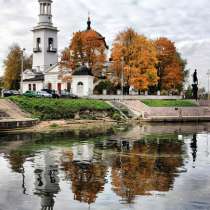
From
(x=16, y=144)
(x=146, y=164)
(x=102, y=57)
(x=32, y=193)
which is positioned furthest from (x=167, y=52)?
(x=32, y=193)

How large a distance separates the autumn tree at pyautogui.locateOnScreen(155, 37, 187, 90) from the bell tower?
2164cm

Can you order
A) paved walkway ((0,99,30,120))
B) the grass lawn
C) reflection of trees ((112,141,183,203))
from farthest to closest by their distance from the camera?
the grass lawn, paved walkway ((0,99,30,120)), reflection of trees ((112,141,183,203))

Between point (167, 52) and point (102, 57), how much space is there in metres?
14.0

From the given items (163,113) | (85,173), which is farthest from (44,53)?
(85,173)

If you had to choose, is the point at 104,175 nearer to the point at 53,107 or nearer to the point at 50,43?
the point at 53,107

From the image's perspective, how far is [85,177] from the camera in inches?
826

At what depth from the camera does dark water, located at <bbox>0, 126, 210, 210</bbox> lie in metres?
16.6

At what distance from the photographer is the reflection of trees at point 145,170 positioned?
18.7 meters

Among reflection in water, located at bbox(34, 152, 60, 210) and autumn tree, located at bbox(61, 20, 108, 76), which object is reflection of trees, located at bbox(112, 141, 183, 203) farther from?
autumn tree, located at bbox(61, 20, 108, 76)

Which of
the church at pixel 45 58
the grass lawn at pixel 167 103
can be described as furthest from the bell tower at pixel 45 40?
the grass lawn at pixel 167 103

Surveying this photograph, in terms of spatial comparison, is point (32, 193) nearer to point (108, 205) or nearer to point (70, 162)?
point (108, 205)

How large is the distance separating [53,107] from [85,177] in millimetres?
35077

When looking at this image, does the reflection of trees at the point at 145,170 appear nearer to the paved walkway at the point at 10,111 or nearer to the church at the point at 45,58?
the paved walkway at the point at 10,111

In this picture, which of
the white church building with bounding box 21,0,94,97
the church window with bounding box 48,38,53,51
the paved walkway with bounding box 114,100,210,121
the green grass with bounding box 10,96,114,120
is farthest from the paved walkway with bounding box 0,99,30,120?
the church window with bounding box 48,38,53,51
